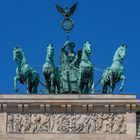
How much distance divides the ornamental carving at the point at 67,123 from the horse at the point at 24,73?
1555 mm

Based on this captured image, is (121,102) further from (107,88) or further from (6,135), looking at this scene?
(6,135)

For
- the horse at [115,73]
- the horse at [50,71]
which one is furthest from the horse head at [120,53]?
the horse at [50,71]

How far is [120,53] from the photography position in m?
29.3

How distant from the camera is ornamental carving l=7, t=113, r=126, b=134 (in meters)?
27.7

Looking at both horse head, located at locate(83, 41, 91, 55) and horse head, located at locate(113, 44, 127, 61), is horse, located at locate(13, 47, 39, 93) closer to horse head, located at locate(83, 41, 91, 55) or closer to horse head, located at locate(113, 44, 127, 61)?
horse head, located at locate(83, 41, 91, 55)

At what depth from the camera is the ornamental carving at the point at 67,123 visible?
90.9 ft

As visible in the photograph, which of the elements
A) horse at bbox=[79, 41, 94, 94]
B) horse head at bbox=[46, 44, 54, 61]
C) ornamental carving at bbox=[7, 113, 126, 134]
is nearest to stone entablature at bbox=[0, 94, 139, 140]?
ornamental carving at bbox=[7, 113, 126, 134]

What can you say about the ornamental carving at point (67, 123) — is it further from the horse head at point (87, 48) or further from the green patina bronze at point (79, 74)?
the horse head at point (87, 48)

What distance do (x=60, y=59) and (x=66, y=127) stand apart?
4717 millimetres

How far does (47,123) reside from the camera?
27812 mm

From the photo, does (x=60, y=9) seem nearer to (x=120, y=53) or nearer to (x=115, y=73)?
(x=120, y=53)

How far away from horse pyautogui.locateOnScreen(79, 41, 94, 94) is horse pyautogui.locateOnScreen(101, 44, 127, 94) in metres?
0.55

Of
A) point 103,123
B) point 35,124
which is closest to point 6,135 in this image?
point 35,124

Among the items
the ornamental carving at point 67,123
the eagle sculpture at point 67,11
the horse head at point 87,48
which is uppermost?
the eagle sculpture at point 67,11
